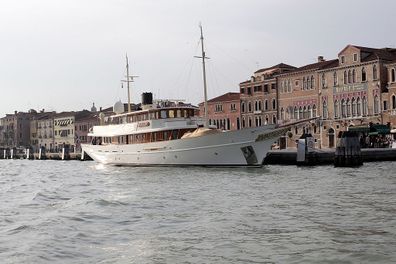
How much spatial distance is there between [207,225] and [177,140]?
22652mm

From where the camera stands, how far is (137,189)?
2278cm

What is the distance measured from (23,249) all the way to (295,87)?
5250 centimetres

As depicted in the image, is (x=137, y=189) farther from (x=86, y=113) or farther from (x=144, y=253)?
(x=86, y=113)

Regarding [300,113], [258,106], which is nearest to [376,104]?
[300,113]

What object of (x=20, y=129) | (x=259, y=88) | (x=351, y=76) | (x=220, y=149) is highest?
(x=259, y=88)

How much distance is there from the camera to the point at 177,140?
35.6 m

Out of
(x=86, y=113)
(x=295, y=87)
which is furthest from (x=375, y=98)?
(x=86, y=113)

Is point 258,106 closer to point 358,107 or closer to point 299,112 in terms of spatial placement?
point 299,112

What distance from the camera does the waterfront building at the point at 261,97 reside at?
2517 inches

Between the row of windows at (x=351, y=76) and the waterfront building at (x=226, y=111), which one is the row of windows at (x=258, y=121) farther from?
the row of windows at (x=351, y=76)

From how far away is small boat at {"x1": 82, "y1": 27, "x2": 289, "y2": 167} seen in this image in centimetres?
3350

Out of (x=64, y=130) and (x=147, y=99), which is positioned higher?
(x=64, y=130)

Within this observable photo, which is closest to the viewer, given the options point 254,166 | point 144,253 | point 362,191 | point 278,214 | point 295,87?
point 144,253

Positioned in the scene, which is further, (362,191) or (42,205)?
(362,191)
